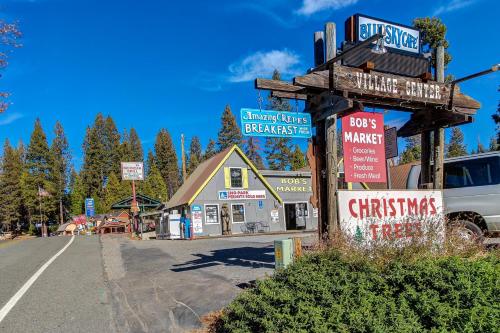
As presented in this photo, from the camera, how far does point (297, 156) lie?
6550cm

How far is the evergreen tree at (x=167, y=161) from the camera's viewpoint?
89.2m

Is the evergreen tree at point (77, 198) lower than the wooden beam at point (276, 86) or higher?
lower

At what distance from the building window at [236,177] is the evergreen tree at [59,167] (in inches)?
1998

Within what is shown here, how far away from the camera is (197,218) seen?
91.1 feet

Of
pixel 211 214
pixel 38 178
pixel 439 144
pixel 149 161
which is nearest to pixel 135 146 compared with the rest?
pixel 149 161

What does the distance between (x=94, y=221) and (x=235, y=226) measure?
36134 mm

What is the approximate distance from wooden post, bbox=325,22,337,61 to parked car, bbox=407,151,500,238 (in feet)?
14.4

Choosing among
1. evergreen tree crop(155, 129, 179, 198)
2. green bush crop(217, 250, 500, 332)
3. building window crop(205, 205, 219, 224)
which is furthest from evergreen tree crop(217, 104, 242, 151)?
green bush crop(217, 250, 500, 332)

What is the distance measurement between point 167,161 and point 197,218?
6462 centimetres

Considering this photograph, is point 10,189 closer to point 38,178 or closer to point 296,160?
point 38,178

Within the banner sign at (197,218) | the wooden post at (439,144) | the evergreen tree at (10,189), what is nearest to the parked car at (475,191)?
the wooden post at (439,144)

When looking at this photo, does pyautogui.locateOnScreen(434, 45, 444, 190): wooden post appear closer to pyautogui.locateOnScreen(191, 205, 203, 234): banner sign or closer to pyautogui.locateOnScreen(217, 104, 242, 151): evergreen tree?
pyautogui.locateOnScreen(191, 205, 203, 234): banner sign

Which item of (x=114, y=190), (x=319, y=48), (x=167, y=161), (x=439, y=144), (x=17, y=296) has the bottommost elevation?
(x=17, y=296)

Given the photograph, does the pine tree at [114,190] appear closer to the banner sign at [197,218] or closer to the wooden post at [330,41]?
the banner sign at [197,218]
